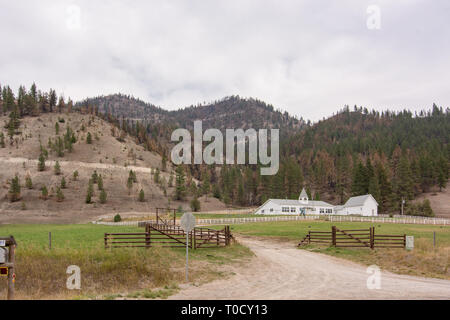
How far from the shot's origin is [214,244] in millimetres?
31391

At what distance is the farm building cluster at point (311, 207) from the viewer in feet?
309

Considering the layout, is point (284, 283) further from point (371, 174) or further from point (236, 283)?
point (371, 174)

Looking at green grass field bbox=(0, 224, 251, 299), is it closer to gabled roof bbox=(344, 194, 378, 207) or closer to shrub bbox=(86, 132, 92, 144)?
gabled roof bbox=(344, 194, 378, 207)

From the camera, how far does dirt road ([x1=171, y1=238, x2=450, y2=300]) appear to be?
15.0 meters

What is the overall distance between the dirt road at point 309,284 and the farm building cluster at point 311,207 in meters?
70.7

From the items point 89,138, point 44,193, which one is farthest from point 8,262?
point 89,138

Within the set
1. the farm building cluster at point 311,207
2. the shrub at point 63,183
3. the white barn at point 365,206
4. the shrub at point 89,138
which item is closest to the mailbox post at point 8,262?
the farm building cluster at point 311,207

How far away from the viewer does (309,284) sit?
17.6 meters

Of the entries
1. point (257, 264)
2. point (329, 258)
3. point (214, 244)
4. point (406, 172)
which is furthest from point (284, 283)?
point (406, 172)

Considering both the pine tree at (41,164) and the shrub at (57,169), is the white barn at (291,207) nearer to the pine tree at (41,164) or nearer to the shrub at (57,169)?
the shrub at (57,169)

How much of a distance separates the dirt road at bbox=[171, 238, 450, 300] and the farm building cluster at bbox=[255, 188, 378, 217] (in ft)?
232

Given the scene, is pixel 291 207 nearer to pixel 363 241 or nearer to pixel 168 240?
pixel 363 241

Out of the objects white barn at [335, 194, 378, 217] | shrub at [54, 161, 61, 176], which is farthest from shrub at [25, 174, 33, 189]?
white barn at [335, 194, 378, 217]

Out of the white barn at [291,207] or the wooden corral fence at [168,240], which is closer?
the wooden corral fence at [168,240]
